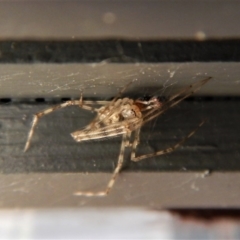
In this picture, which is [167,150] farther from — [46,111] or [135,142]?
[46,111]

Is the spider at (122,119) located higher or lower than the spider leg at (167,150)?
higher

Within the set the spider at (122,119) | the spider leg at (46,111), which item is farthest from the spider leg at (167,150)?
the spider leg at (46,111)

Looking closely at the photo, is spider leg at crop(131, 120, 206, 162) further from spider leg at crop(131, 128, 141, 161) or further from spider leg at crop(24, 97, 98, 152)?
spider leg at crop(24, 97, 98, 152)

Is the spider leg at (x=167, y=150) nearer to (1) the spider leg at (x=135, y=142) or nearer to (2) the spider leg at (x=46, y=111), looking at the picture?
(1) the spider leg at (x=135, y=142)

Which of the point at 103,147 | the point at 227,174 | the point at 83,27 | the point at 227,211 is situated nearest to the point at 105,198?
the point at 103,147

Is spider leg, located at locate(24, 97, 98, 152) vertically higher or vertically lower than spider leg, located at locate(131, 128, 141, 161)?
higher

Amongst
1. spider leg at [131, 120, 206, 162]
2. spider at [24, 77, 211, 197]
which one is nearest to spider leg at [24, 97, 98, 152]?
spider at [24, 77, 211, 197]

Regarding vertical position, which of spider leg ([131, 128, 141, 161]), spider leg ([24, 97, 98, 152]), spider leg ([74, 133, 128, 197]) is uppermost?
spider leg ([24, 97, 98, 152])

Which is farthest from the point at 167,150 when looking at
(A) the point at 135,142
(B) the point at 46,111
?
(B) the point at 46,111

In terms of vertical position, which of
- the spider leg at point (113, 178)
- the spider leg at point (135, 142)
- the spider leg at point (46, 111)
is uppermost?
the spider leg at point (46, 111)

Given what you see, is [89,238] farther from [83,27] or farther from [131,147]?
[83,27]
